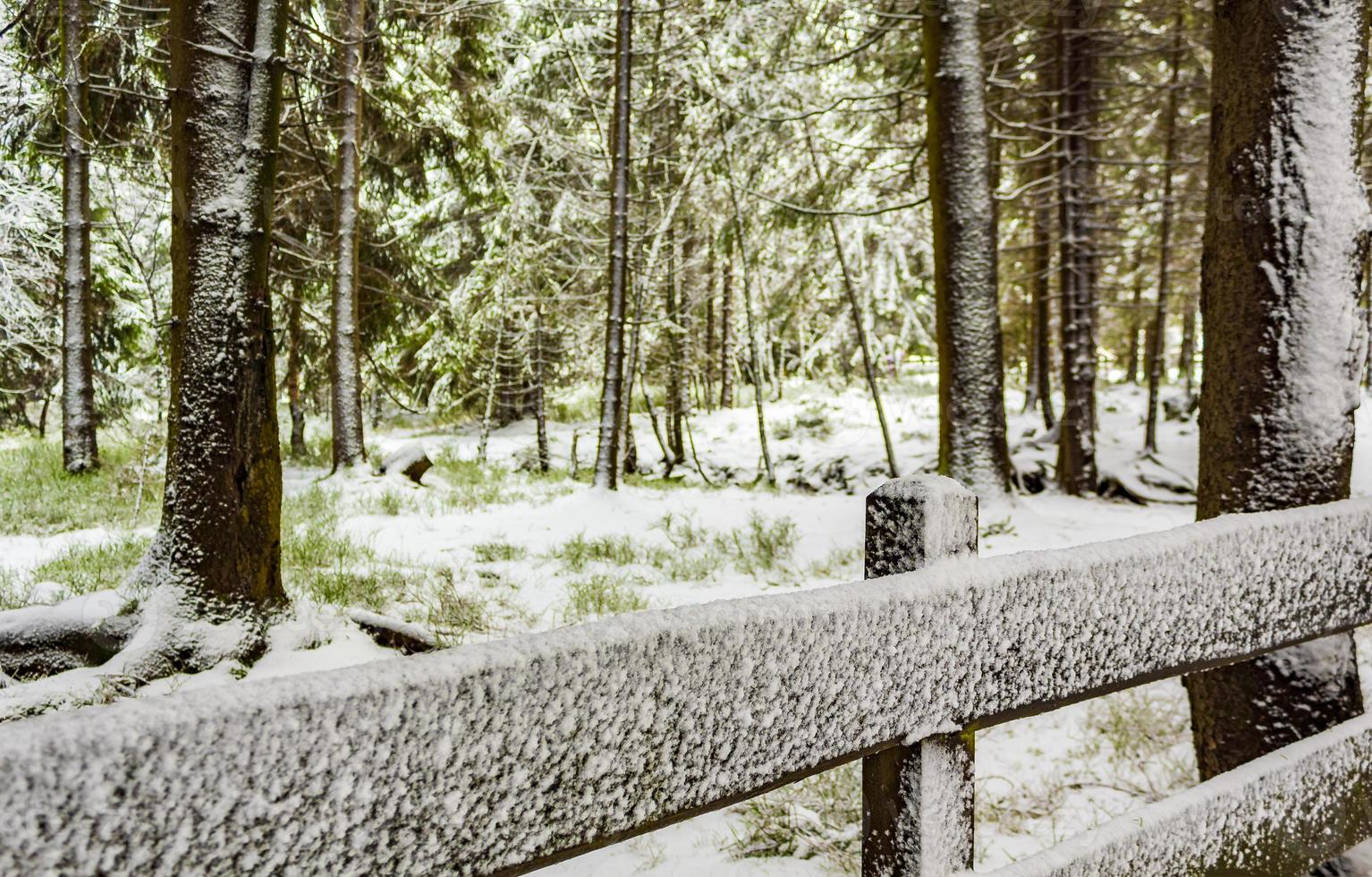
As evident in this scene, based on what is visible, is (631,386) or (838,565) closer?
(838,565)

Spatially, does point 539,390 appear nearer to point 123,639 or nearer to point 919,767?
point 123,639

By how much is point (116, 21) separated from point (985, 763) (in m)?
8.23

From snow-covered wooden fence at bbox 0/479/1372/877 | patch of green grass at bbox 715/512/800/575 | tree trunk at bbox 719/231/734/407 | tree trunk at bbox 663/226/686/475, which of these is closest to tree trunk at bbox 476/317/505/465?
tree trunk at bbox 663/226/686/475

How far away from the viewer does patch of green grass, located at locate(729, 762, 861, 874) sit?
2.60m

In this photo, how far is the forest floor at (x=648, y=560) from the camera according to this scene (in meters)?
2.87

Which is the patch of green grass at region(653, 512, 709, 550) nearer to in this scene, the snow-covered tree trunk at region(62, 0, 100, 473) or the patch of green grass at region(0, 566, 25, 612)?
the patch of green grass at region(0, 566, 25, 612)

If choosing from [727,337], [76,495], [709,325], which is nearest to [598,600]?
[76,495]

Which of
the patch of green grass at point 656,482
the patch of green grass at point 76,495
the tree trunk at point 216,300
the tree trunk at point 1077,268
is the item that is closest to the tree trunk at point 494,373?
the patch of green grass at point 656,482

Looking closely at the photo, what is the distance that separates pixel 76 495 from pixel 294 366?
25.7 feet

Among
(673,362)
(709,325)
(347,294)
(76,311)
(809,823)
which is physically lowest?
(809,823)

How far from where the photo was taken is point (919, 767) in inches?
54.3

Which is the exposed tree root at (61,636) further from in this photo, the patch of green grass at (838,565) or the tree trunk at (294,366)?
the tree trunk at (294,366)

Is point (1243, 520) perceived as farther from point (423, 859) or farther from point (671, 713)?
point (423, 859)

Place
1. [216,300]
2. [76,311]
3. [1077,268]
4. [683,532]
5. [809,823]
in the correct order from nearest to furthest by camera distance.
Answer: [809,823] → [216,300] → [683,532] → [76,311] → [1077,268]
